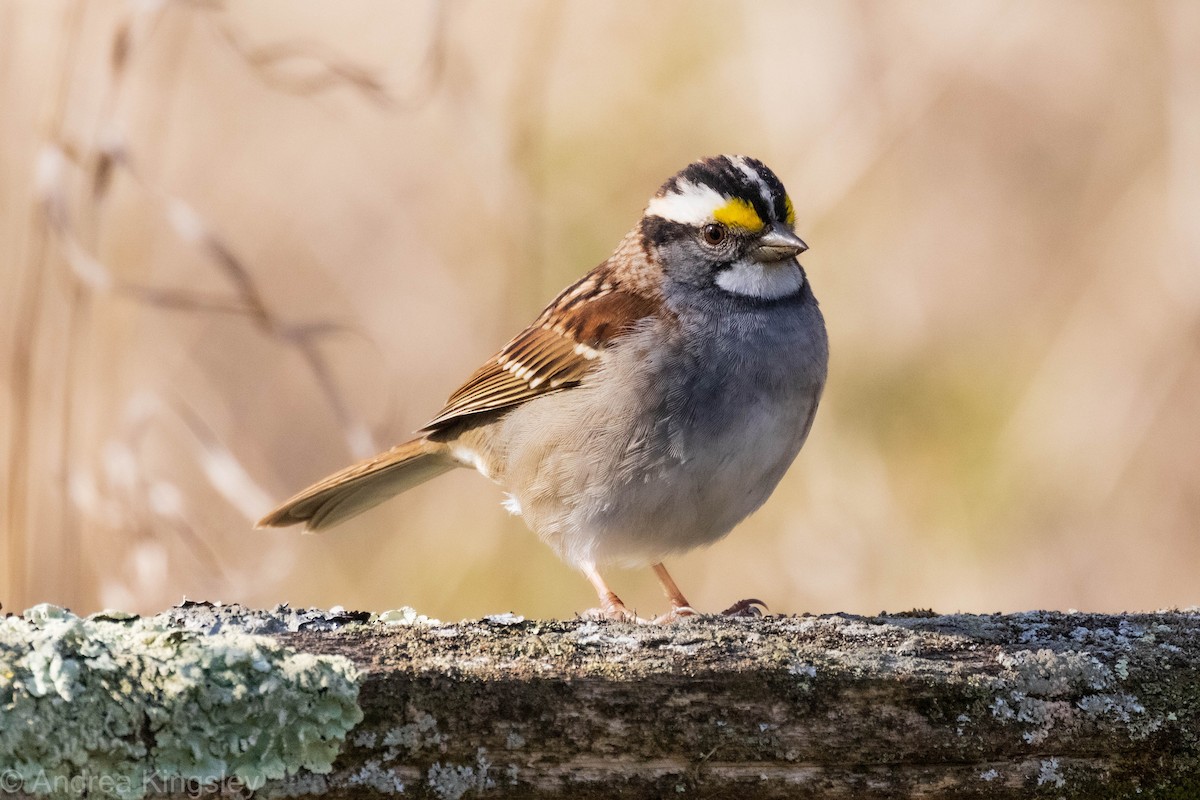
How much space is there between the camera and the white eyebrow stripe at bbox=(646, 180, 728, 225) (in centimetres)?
302

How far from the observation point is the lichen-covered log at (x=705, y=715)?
153 cm

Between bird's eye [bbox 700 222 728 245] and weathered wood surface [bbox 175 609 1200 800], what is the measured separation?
1.44m

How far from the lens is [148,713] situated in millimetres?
1502

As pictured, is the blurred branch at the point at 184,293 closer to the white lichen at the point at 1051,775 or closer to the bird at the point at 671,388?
the bird at the point at 671,388

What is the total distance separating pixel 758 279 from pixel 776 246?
0.10 metres

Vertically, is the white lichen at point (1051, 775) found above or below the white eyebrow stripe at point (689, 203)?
below

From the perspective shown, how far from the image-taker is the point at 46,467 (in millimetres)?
3059

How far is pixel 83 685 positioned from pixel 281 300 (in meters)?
3.00

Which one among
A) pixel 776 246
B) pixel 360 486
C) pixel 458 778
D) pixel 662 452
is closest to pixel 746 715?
pixel 458 778

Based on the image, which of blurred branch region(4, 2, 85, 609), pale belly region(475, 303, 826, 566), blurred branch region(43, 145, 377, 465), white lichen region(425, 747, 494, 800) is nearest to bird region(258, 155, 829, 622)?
pale belly region(475, 303, 826, 566)

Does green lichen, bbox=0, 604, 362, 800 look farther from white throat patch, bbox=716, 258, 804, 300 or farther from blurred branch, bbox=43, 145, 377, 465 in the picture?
white throat patch, bbox=716, 258, 804, 300

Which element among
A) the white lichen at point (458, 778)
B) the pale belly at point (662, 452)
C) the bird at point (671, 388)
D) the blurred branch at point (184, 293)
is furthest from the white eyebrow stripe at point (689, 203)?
the white lichen at point (458, 778)

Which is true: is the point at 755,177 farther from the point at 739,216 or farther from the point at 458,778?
the point at 458,778

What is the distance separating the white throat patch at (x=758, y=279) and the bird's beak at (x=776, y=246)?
2 cm
